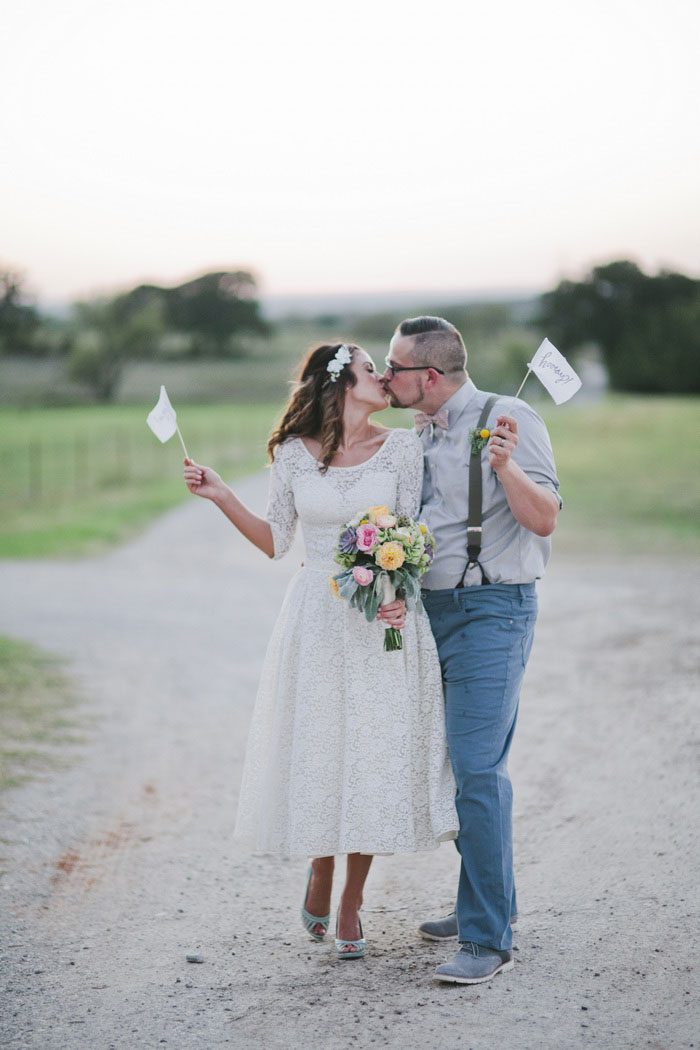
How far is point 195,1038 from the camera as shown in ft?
11.3

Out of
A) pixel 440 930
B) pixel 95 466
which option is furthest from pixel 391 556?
pixel 95 466

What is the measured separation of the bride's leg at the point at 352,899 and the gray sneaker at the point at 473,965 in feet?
1.36

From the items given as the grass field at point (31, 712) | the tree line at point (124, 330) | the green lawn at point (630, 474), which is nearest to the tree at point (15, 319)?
the tree line at point (124, 330)

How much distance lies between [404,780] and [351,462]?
47.8 inches

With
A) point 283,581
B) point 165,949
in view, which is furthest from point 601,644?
point 165,949

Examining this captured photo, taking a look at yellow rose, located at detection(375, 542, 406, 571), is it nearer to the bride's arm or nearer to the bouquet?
the bouquet

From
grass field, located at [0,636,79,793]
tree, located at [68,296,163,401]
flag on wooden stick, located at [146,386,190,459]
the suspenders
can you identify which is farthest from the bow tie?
tree, located at [68,296,163,401]

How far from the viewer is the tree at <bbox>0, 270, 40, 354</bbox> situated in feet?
177

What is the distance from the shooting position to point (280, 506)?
174 inches

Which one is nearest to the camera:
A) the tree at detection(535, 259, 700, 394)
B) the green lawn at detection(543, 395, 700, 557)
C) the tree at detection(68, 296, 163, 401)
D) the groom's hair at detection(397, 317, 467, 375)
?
the groom's hair at detection(397, 317, 467, 375)

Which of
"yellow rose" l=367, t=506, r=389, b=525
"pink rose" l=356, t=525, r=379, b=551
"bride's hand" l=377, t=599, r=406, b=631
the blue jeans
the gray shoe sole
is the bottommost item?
the gray shoe sole

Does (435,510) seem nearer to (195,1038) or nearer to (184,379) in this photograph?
(195,1038)

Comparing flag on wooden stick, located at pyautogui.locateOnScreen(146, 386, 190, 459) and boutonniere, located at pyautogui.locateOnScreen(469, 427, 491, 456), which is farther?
flag on wooden stick, located at pyautogui.locateOnScreen(146, 386, 190, 459)

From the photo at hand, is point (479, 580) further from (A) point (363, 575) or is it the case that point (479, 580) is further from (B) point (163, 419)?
(B) point (163, 419)
